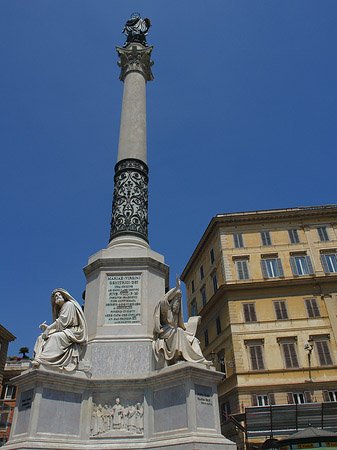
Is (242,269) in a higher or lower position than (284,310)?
higher

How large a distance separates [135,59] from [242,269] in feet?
91.5

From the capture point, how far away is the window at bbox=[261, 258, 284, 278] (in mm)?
38969

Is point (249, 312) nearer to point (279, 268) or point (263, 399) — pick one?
point (279, 268)

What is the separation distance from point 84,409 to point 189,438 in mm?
2440

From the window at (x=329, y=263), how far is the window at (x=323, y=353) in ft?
24.9

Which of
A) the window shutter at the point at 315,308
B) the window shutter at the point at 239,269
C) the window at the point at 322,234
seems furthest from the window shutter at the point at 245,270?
the window at the point at 322,234

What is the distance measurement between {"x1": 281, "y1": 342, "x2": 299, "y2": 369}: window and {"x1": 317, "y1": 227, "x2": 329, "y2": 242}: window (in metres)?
12.3

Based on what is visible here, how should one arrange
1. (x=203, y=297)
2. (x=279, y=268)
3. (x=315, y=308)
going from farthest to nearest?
(x=203, y=297)
(x=279, y=268)
(x=315, y=308)

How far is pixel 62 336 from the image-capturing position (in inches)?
346

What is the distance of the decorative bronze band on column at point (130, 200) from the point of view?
12.3 meters

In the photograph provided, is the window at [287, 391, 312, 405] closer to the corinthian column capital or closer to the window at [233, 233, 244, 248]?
the window at [233, 233, 244, 248]

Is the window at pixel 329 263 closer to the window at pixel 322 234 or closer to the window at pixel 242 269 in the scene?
the window at pixel 322 234

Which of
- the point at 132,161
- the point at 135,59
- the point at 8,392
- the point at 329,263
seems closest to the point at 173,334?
the point at 132,161

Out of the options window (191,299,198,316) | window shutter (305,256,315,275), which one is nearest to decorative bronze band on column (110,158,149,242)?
window shutter (305,256,315,275)
